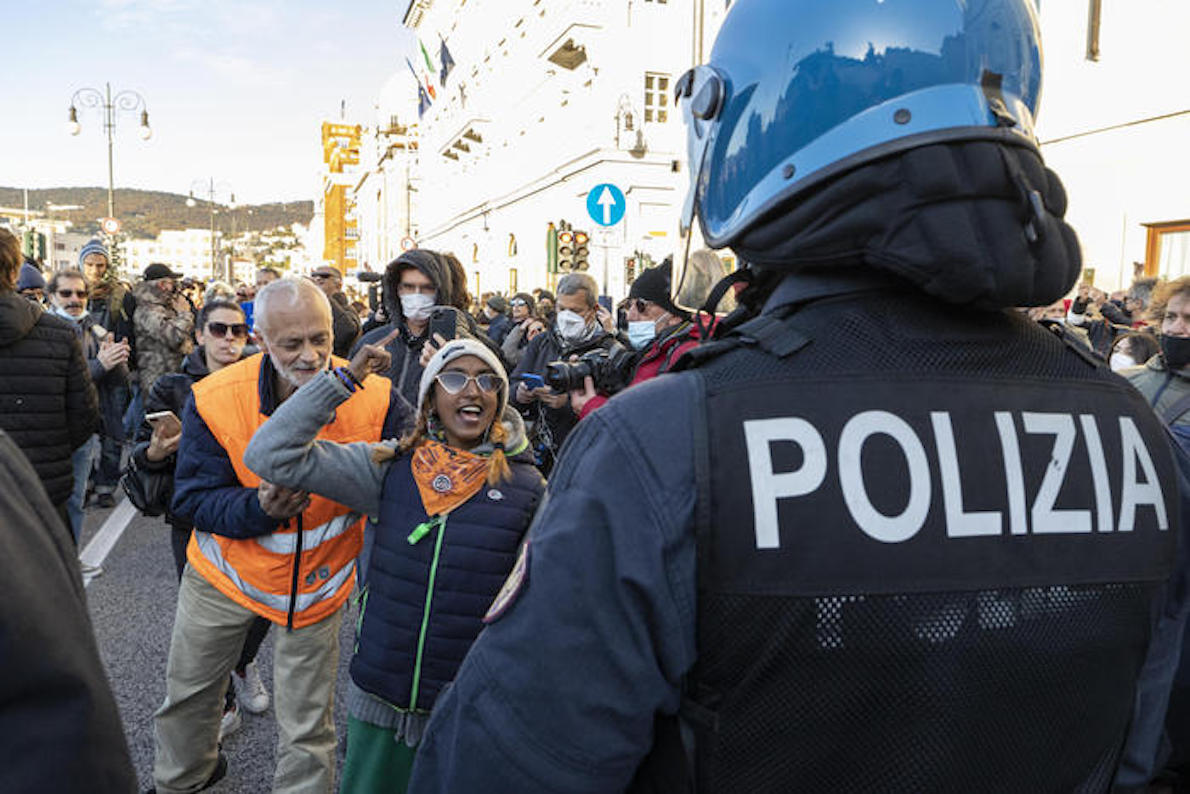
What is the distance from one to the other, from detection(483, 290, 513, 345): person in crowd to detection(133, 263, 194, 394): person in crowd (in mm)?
4089

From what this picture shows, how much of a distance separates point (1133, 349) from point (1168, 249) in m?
8.47

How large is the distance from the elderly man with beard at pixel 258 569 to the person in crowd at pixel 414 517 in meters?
0.20

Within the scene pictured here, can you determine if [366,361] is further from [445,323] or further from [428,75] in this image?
[428,75]

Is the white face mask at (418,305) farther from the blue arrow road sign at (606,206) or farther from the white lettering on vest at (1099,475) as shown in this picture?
the blue arrow road sign at (606,206)

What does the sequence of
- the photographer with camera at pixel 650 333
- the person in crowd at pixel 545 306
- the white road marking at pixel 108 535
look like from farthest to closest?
the person in crowd at pixel 545 306 < the white road marking at pixel 108 535 < the photographer with camera at pixel 650 333

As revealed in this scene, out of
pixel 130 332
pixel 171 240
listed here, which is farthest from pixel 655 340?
pixel 171 240

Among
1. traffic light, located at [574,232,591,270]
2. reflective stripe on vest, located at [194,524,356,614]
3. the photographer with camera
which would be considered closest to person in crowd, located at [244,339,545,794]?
reflective stripe on vest, located at [194,524,356,614]

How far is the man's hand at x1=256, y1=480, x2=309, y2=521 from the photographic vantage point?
2682 mm

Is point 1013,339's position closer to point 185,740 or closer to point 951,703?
point 951,703

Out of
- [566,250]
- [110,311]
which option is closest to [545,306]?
[566,250]

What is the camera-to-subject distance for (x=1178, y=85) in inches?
437

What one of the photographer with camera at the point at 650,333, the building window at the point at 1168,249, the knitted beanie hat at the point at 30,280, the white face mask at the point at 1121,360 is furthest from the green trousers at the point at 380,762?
the building window at the point at 1168,249

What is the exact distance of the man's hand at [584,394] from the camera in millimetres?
4160

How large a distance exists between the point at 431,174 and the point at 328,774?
162ft
